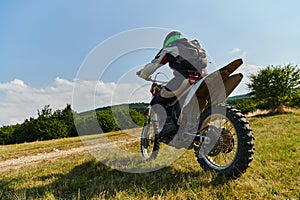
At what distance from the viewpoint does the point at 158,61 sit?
360 centimetres

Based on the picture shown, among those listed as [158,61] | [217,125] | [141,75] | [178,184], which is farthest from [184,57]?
[178,184]

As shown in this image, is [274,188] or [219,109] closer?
[274,188]

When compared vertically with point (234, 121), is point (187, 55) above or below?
above

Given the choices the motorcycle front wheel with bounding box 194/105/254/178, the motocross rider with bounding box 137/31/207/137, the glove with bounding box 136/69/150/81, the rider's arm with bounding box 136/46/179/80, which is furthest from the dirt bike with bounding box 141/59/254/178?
the glove with bounding box 136/69/150/81

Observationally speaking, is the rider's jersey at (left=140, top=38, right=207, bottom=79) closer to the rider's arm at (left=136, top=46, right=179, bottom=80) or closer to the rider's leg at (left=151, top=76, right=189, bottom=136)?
the rider's arm at (left=136, top=46, right=179, bottom=80)

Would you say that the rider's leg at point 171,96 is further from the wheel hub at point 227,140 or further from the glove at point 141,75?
the wheel hub at point 227,140

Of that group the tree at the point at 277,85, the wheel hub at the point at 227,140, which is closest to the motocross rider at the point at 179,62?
the wheel hub at the point at 227,140

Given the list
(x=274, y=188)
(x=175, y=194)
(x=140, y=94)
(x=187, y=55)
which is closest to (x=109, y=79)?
(x=140, y=94)

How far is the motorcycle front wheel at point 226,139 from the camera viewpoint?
102 inches

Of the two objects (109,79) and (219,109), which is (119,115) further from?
(219,109)

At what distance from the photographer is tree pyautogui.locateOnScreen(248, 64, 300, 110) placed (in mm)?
18188

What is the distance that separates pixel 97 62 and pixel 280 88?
60.9 ft

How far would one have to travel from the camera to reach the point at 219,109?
2.86m

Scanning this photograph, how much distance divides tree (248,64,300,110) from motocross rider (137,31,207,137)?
17641 mm
